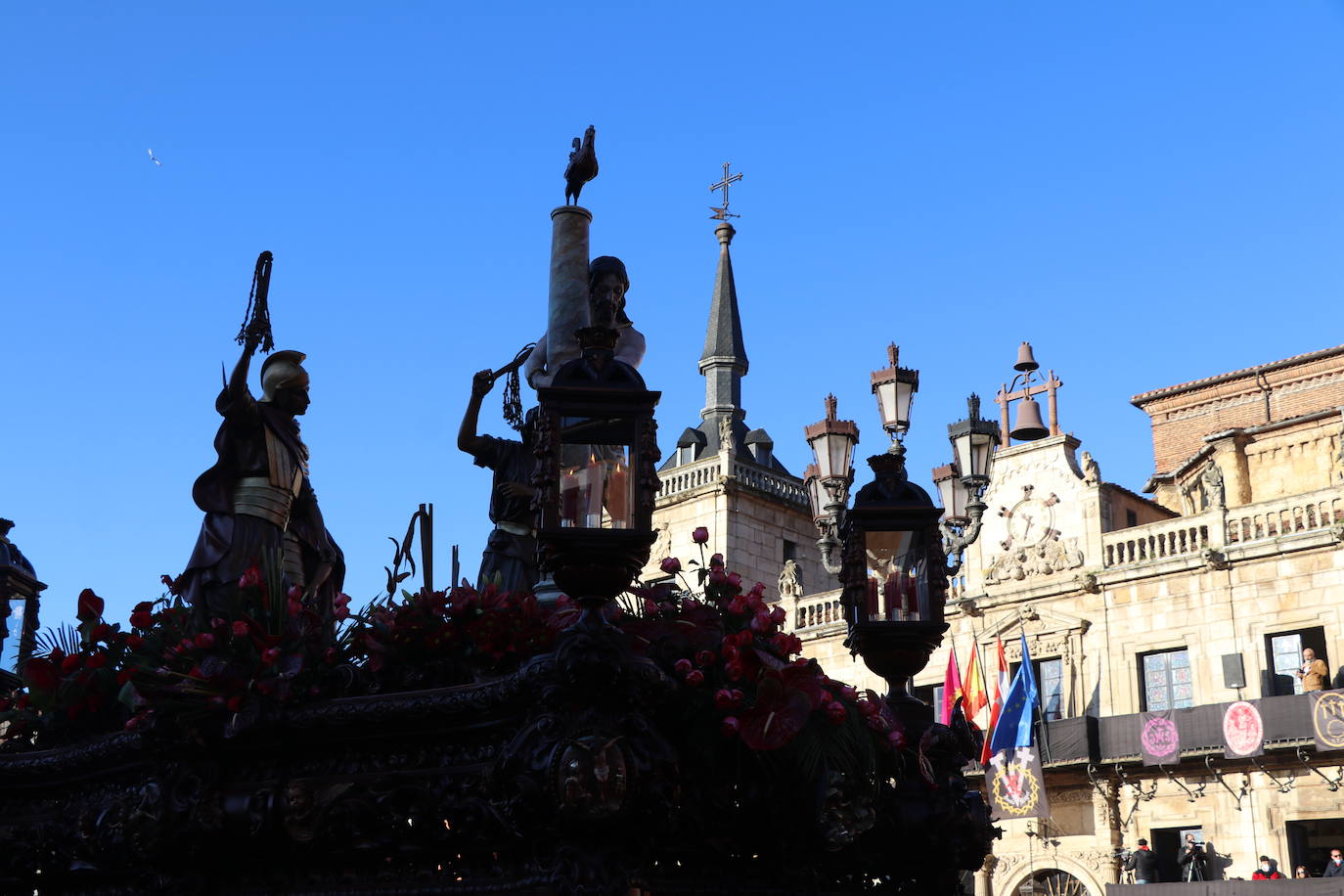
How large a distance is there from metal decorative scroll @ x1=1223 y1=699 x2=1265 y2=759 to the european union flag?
3.45 metres

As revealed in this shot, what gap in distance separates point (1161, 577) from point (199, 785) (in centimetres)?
2328

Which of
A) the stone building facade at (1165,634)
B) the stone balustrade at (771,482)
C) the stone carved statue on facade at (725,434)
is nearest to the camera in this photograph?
the stone building facade at (1165,634)

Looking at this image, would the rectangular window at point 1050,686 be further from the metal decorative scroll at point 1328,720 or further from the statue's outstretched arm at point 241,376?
the statue's outstretched arm at point 241,376

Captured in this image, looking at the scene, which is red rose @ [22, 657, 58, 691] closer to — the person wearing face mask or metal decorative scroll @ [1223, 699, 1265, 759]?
the person wearing face mask

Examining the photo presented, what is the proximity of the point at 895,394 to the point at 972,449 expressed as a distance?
44.3 inches

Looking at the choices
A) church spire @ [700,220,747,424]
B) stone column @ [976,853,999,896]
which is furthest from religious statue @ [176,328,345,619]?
church spire @ [700,220,747,424]

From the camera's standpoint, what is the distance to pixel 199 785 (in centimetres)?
556

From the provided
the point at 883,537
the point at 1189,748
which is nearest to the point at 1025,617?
the point at 1189,748

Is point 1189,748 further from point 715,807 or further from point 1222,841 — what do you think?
point 715,807

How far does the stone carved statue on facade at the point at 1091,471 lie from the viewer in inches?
1097

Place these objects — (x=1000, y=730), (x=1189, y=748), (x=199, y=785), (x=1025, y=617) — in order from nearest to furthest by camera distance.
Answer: (x=199, y=785), (x=1189, y=748), (x=1000, y=730), (x=1025, y=617)

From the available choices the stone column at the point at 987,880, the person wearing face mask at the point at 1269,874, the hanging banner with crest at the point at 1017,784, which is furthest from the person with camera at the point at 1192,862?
the stone column at the point at 987,880

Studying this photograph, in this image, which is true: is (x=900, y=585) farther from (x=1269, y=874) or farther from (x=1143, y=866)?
(x=1143, y=866)

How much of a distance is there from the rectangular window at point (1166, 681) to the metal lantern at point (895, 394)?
574 inches
